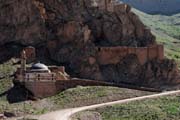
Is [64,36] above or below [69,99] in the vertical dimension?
above

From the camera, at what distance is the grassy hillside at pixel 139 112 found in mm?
51469

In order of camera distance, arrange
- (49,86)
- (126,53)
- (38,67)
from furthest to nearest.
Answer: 1. (126,53)
2. (38,67)
3. (49,86)

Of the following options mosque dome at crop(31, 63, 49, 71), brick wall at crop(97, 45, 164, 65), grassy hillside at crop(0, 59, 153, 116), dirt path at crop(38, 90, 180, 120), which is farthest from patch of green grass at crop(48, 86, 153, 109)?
brick wall at crop(97, 45, 164, 65)

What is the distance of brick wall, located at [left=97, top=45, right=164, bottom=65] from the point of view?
72.3 metres

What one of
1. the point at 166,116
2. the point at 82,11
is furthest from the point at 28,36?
the point at 166,116

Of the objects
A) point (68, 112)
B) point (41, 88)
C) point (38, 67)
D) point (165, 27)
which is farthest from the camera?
point (165, 27)

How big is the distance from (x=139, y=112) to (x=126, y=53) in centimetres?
2135

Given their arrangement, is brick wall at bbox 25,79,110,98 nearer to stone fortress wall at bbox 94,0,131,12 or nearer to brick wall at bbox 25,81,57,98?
brick wall at bbox 25,81,57,98

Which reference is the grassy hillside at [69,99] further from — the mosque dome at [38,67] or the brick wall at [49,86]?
the mosque dome at [38,67]

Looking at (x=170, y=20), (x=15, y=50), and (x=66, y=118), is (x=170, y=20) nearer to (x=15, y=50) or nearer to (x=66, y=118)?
(x=15, y=50)

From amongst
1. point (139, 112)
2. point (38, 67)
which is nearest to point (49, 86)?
point (38, 67)

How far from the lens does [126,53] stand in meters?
72.9

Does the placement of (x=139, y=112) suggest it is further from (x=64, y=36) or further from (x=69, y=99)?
(x=64, y=36)

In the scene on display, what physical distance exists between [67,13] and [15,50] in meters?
8.62
